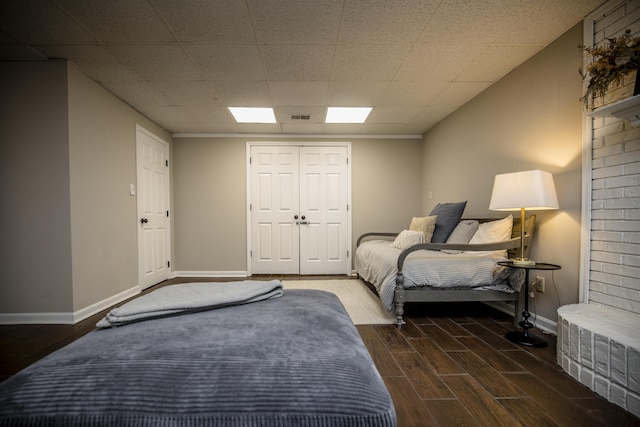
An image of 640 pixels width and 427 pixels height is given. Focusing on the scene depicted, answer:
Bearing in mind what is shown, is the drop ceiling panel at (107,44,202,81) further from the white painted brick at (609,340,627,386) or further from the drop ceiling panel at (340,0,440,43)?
the white painted brick at (609,340,627,386)

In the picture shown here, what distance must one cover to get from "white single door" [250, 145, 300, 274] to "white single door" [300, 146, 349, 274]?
15 cm

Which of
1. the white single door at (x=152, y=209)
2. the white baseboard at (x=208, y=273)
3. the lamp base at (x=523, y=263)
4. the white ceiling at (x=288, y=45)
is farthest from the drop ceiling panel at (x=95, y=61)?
the lamp base at (x=523, y=263)

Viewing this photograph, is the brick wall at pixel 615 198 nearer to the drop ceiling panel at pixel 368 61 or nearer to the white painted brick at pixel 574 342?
the white painted brick at pixel 574 342

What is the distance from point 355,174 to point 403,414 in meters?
3.90

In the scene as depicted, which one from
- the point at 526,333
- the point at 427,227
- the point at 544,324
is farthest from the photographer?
the point at 427,227

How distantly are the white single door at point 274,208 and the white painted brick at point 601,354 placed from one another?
150 inches

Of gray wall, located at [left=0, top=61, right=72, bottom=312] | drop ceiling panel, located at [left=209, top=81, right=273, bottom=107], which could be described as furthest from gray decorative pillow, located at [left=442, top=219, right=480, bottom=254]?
gray wall, located at [left=0, top=61, right=72, bottom=312]

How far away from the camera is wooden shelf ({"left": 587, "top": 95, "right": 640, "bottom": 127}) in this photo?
5.03ft

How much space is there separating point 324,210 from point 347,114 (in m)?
1.58

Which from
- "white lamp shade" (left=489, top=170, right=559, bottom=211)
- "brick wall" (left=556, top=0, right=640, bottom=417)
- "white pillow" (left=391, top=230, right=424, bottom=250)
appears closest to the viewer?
"brick wall" (left=556, top=0, right=640, bottom=417)

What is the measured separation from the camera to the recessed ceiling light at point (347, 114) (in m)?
3.90

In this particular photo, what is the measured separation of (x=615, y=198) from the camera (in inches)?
73.8

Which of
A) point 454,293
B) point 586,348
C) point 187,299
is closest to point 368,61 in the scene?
point 454,293

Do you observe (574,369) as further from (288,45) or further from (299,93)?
(299,93)
